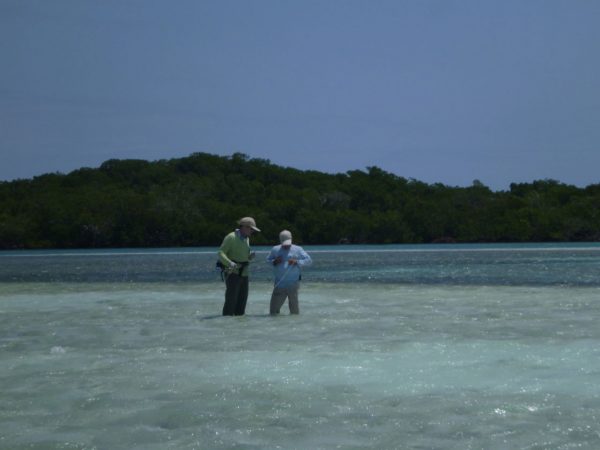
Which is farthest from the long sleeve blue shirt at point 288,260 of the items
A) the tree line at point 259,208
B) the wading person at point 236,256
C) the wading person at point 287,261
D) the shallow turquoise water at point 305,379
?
the tree line at point 259,208

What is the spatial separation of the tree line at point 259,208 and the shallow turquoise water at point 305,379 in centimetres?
11030

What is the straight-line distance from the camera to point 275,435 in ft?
23.7

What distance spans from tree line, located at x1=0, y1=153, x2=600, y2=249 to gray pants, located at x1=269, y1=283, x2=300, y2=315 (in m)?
110

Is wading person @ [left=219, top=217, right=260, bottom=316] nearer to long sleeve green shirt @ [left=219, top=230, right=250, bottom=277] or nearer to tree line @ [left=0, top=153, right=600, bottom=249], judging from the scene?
long sleeve green shirt @ [left=219, top=230, right=250, bottom=277]

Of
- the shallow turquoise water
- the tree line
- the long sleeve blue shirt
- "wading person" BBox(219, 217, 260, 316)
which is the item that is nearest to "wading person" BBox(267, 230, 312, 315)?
the long sleeve blue shirt

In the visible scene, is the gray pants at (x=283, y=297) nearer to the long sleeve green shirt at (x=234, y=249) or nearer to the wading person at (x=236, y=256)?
the wading person at (x=236, y=256)

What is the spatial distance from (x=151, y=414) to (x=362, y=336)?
5.88 metres

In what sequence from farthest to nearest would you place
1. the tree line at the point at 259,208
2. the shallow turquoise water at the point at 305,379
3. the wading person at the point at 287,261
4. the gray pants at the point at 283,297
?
the tree line at the point at 259,208, the gray pants at the point at 283,297, the wading person at the point at 287,261, the shallow turquoise water at the point at 305,379

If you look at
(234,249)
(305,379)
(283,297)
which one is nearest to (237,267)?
(234,249)

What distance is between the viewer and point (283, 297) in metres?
16.6

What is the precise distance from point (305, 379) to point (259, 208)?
A: 415 ft

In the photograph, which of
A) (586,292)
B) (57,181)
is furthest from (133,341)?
(57,181)

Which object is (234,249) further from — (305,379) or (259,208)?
(259,208)

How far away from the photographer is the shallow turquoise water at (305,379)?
722cm
